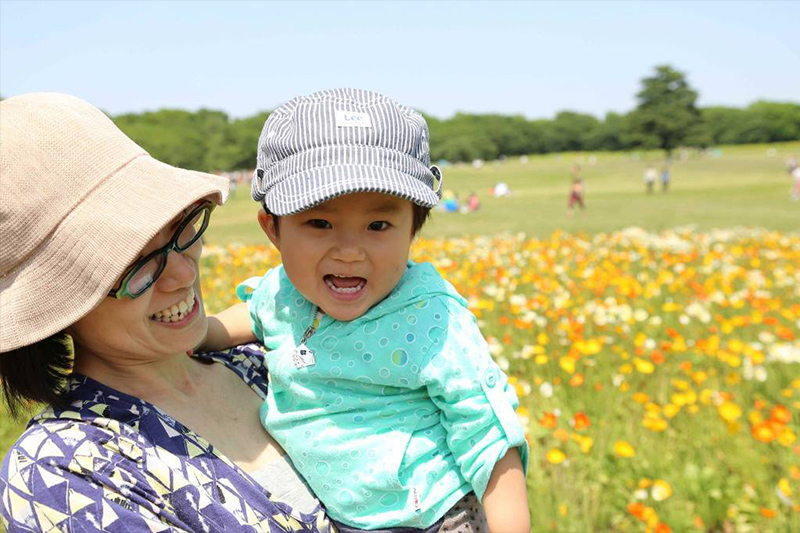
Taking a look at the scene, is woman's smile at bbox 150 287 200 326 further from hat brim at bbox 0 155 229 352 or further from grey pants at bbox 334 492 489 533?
grey pants at bbox 334 492 489 533

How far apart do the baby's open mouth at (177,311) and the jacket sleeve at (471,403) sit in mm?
577

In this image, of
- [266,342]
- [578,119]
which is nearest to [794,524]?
[266,342]

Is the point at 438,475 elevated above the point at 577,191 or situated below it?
above

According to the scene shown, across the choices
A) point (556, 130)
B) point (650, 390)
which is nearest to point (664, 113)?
point (556, 130)

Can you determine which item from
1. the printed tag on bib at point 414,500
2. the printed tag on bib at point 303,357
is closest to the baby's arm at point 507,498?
the printed tag on bib at point 414,500

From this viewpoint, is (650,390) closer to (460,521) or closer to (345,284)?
(460,521)

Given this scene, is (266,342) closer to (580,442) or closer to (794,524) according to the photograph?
(580,442)

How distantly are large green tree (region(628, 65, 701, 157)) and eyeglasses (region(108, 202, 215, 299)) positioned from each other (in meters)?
80.8

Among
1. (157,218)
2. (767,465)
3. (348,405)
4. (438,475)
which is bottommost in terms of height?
(767,465)

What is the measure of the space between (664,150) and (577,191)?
6412 centimetres

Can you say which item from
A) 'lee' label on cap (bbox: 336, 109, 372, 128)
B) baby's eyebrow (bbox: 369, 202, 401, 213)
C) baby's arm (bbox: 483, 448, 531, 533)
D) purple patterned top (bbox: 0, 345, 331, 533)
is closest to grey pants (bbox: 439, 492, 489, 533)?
baby's arm (bbox: 483, 448, 531, 533)

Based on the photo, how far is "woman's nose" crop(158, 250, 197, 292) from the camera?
61.8 inches

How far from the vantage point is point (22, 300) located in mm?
1372

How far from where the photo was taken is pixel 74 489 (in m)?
1.35
